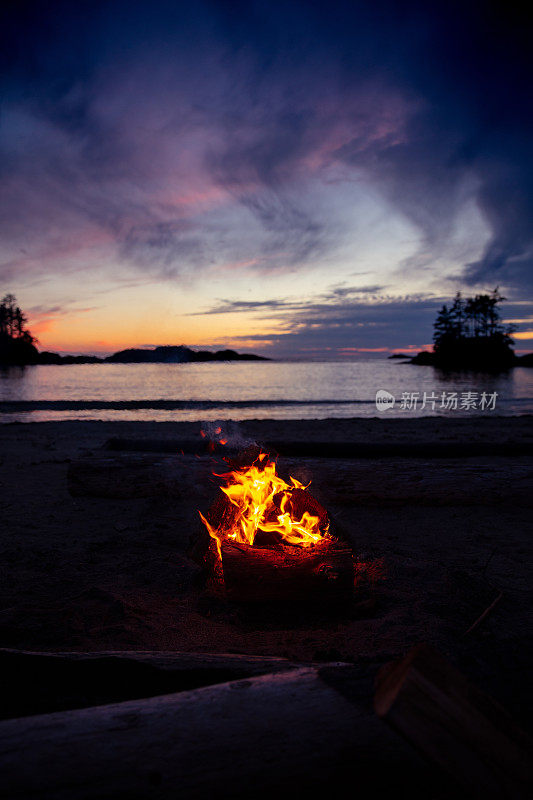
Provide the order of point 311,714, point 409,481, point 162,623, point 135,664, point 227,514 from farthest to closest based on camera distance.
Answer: point 409,481, point 227,514, point 162,623, point 135,664, point 311,714

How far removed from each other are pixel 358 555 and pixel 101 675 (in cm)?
305

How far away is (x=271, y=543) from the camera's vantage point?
13.0 feet

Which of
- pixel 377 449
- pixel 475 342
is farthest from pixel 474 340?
pixel 377 449

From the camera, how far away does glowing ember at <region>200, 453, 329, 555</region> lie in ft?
13.1

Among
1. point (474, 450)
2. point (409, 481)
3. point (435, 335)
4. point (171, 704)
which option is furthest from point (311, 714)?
point (435, 335)

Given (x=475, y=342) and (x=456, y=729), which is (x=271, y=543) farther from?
(x=475, y=342)

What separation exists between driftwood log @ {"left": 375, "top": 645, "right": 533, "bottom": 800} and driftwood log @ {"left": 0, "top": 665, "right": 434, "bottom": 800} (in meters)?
0.28

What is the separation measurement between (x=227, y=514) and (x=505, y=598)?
247 centimetres

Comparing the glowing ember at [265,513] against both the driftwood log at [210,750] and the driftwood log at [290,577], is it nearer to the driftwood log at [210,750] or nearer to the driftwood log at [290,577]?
the driftwood log at [290,577]

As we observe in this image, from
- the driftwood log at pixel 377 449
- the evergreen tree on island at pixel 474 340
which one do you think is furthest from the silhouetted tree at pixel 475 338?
the driftwood log at pixel 377 449

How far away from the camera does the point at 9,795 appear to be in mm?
1189

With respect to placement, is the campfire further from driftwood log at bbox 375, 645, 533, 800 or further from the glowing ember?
driftwood log at bbox 375, 645, 533, 800

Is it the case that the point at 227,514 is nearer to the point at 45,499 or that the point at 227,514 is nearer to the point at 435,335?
the point at 45,499

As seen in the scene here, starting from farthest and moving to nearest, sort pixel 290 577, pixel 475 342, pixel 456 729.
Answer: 1. pixel 475 342
2. pixel 290 577
3. pixel 456 729
